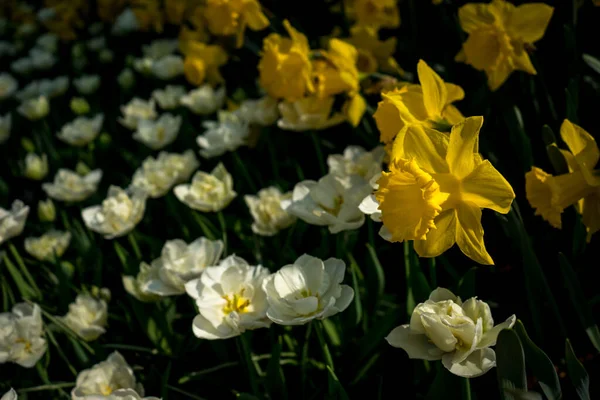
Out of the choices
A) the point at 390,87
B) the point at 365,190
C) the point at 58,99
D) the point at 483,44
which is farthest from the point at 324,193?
the point at 58,99

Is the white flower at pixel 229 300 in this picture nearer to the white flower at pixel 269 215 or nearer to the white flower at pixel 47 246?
the white flower at pixel 269 215

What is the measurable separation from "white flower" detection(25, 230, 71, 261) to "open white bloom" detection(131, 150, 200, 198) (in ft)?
0.97

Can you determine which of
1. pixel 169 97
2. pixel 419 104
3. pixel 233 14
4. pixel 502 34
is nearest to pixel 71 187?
pixel 169 97

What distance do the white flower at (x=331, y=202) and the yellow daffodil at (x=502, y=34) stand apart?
1.37 feet

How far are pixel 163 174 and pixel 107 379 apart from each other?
2.26 ft

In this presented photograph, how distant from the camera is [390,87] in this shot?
1.34m

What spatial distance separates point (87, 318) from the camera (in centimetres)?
134

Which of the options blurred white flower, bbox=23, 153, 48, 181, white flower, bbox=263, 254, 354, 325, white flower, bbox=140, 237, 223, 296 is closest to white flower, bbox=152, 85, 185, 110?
blurred white flower, bbox=23, 153, 48, 181

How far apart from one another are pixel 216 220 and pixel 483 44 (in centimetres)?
92

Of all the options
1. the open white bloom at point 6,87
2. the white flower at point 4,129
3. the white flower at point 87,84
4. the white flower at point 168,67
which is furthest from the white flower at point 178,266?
the open white bloom at point 6,87

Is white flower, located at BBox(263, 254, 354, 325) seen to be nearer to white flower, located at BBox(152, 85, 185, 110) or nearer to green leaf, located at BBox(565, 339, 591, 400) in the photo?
green leaf, located at BBox(565, 339, 591, 400)

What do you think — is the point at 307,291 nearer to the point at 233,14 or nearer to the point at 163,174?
the point at 163,174

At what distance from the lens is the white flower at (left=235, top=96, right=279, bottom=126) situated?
1829 millimetres

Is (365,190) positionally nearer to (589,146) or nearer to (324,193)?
(324,193)
